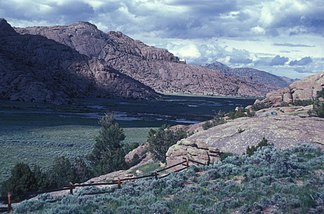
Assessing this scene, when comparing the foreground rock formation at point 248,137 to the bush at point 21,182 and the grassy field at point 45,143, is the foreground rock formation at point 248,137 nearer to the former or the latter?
the bush at point 21,182

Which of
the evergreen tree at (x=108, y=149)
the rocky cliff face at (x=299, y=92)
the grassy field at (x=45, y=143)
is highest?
the rocky cliff face at (x=299, y=92)

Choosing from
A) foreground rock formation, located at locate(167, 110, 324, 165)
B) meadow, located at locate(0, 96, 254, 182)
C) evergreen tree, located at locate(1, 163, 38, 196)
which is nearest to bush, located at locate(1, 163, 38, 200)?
evergreen tree, located at locate(1, 163, 38, 196)

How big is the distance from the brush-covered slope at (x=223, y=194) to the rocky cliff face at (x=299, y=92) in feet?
105

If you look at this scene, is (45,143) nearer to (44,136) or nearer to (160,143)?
(44,136)

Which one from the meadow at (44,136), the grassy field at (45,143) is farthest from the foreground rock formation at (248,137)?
the grassy field at (45,143)

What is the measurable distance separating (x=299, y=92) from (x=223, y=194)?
125 ft

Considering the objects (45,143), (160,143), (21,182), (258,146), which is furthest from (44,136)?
(258,146)

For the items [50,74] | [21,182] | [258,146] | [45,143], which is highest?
[50,74]

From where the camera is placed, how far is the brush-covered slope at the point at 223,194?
9.29 m

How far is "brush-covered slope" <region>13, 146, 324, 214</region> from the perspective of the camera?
9.29 meters

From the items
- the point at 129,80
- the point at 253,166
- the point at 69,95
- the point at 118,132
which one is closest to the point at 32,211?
the point at 253,166

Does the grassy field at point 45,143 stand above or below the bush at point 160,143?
below

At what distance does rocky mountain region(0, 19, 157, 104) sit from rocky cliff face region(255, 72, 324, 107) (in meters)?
79.7

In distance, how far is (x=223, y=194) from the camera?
1034 centimetres
